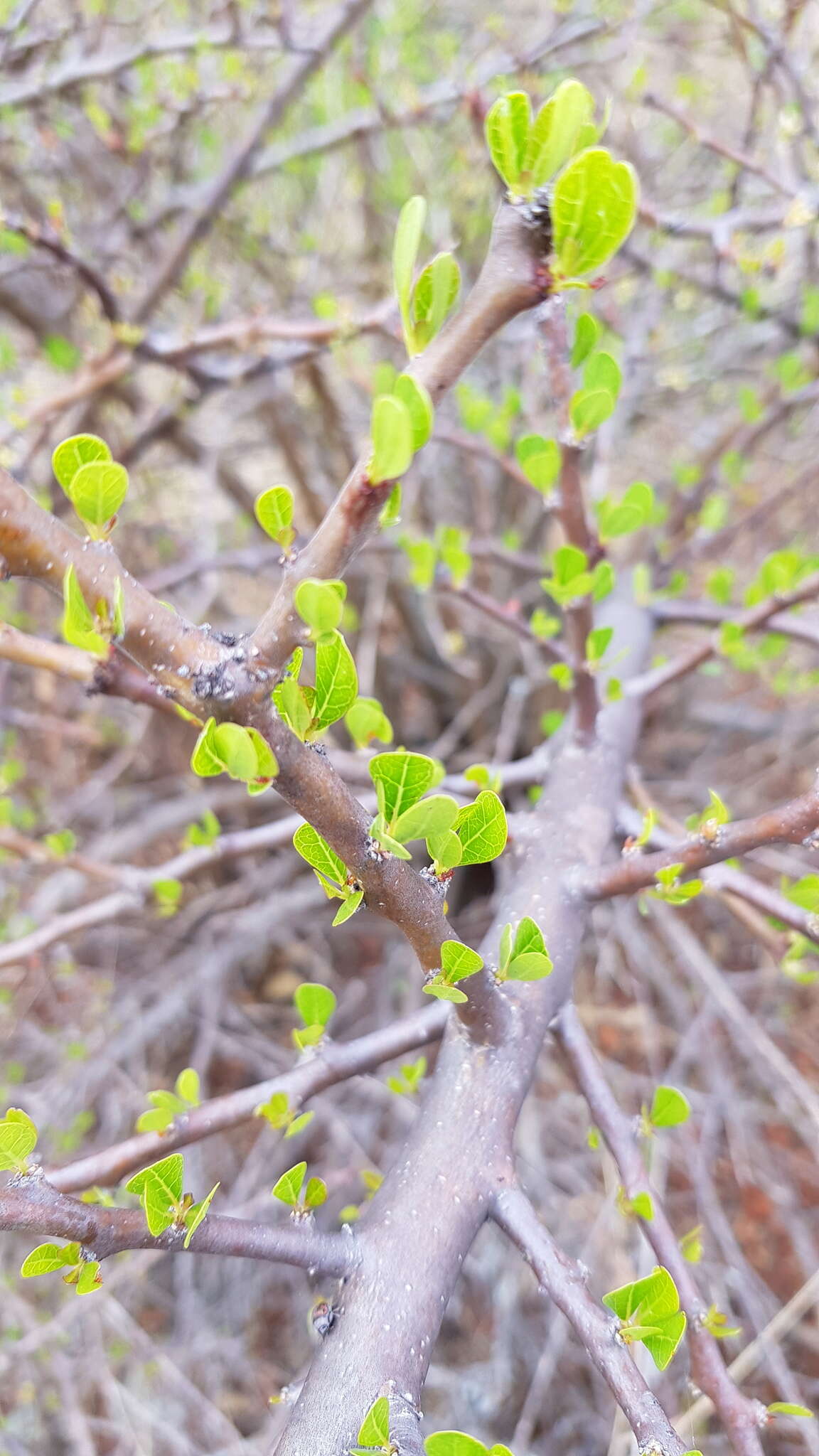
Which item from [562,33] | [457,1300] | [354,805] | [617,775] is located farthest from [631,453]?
[354,805]

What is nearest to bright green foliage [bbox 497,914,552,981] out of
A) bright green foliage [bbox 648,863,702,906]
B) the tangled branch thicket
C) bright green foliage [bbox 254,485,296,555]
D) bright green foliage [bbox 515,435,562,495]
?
the tangled branch thicket

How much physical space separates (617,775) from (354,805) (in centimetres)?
54

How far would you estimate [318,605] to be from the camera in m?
0.33

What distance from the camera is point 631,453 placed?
2.36 metres

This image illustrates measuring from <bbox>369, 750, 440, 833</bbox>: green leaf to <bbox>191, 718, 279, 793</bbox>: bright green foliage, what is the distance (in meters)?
0.05

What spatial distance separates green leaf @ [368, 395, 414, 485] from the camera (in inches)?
12.8

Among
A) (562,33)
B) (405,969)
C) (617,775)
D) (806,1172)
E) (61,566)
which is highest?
(562,33)

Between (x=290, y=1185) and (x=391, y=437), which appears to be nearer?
(x=391, y=437)

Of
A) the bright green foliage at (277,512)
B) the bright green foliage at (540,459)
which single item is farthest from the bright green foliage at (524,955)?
the bright green foliage at (540,459)

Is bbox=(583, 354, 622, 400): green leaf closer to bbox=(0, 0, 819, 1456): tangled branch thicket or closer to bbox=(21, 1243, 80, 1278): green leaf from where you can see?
bbox=(0, 0, 819, 1456): tangled branch thicket

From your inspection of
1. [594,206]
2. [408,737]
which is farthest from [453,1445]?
[408,737]

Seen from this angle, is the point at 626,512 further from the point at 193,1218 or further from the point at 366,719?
the point at 193,1218

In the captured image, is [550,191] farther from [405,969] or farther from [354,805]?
[405,969]

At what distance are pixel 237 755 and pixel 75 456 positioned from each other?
172mm
